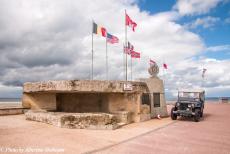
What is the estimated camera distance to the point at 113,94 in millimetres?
17391

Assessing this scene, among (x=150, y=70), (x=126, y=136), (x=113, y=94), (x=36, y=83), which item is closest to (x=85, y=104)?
(x=113, y=94)

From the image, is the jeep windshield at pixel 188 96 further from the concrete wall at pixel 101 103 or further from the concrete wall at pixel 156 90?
the concrete wall at pixel 101 103

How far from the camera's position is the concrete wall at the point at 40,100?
18625mm

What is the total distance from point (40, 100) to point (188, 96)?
459 inches

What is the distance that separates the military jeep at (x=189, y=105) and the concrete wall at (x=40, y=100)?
30.6 feet

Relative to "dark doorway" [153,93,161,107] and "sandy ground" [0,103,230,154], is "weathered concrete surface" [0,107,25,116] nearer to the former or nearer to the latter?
"sandy ground" [0,103,230,154]

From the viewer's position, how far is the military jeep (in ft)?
59.9

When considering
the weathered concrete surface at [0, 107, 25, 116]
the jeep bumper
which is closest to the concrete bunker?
the weathered concrete surface at [0, 107, 25, 116]

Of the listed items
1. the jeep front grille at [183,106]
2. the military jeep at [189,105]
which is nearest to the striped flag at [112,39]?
the military jeep at [189,105]

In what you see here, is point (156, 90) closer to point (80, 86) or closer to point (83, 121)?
point (80, 86)

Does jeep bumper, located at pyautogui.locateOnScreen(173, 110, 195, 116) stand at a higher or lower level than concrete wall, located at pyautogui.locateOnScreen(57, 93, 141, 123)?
lower

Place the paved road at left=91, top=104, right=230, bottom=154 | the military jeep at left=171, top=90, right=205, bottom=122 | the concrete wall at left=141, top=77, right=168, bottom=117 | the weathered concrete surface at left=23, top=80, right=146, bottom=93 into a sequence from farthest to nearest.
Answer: the concrete wall at left=141, top=77, right=168, bottom=117 → the military jeep at left=171, top=90, right=205, bottom=122 → the weathered concrete surface at left=23, top=80, right=146, bottom=93 → the paved road at left=91, top=104, right=230, bottom=154

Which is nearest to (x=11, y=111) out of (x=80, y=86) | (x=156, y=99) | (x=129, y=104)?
(x=80, y=86)

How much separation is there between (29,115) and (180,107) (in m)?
11.0
